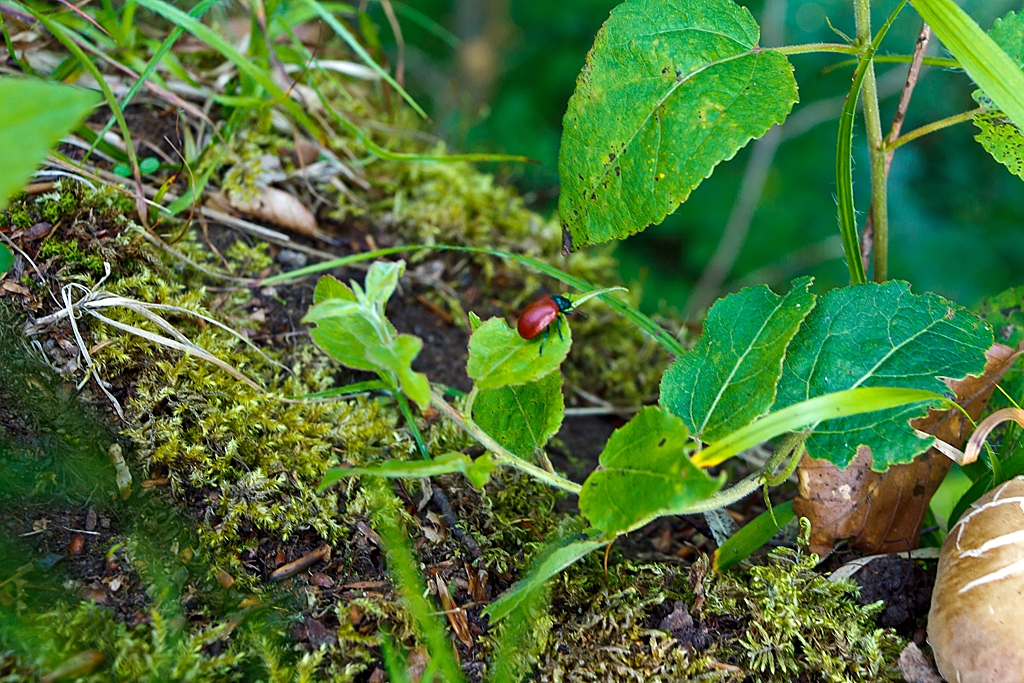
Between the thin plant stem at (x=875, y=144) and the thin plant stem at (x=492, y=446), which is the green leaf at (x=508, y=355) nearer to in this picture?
the thin plant stem at (x=492, y=446)

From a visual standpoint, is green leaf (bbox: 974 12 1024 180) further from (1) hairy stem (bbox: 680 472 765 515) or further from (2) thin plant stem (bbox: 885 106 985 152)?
(1) hairy stem (bbox: 680 472 765 515)

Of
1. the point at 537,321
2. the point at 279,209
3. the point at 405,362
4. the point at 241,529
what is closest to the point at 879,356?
the point at 537,321

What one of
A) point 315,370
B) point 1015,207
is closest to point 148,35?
point 315,370

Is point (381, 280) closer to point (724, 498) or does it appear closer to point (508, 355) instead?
point (508, 355)

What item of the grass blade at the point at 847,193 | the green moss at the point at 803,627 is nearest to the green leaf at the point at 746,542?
the green moss at the point at 803,627

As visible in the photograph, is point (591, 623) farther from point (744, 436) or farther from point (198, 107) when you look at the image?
point (198, 107)

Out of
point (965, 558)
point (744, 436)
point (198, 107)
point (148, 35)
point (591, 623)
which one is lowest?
point (591, 623)
